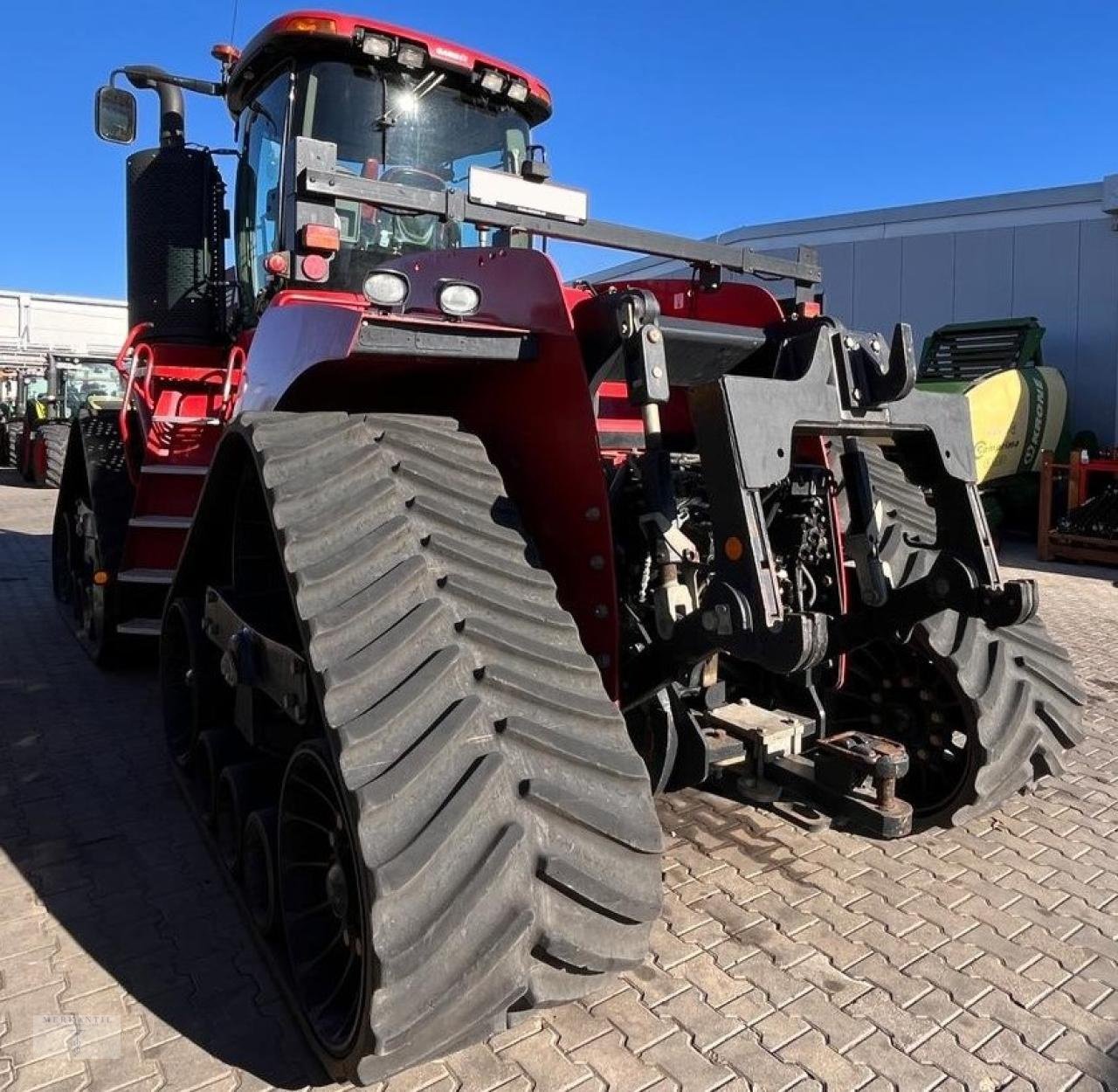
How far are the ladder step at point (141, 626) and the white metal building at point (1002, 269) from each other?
11.9 m

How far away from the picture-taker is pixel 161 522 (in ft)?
15.6

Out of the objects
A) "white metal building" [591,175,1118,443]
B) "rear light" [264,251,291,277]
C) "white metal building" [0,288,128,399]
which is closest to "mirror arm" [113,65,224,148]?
"rear light" [264,251,291,277]

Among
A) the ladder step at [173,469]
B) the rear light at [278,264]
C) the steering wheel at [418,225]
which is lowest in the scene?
the ladder step at [173,469]

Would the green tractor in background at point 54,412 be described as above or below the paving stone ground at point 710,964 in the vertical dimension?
above

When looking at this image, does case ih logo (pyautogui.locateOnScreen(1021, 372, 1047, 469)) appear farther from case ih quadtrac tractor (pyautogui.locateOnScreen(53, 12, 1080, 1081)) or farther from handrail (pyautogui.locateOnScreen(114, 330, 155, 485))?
handrail (pyautogui.locateOnScreen(114, 330, 155, 485))

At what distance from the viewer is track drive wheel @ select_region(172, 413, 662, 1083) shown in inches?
71.7

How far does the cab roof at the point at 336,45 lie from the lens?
380 centimetres

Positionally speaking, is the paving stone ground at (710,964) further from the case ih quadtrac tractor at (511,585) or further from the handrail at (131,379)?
the handrail at (131,379)

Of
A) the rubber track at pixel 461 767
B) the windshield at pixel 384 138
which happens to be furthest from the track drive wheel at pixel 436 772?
the windshield at pixel 384 138

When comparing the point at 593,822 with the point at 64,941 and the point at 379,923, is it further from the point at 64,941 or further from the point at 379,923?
the point at 64,941

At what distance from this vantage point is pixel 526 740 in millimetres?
1949

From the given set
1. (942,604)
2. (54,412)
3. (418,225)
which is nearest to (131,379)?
(418,225)

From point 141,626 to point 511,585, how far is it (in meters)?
3.40

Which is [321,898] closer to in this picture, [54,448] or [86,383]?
[54,448]
